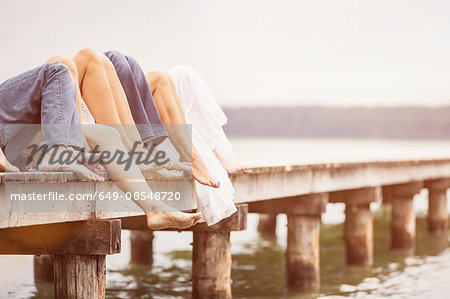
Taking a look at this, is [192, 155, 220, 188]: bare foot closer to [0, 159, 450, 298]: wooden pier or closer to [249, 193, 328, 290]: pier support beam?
[0, 159, 450, 298]: wooden pier

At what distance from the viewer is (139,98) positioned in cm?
647

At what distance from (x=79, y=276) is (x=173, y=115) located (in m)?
1.69

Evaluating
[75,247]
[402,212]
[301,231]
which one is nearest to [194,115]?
[75,247]

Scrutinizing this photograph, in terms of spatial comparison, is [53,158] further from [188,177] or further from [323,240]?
[323,240]

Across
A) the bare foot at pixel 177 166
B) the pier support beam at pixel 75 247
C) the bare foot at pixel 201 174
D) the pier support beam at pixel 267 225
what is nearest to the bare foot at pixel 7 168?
the pier support beam at pixel 75 247

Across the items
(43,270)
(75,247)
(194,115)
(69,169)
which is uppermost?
(194,115)

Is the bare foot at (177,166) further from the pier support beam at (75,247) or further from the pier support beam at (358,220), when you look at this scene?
the pier support beam at (358,220)

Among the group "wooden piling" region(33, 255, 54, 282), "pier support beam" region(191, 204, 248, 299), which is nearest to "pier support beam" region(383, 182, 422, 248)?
"wooden piling" region(33, 255, 54, 282)

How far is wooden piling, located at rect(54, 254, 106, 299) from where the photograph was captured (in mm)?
5602

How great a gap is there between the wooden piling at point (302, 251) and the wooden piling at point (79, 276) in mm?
4807

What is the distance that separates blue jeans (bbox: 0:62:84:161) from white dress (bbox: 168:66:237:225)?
1.65 metres

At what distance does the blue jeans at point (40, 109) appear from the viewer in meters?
5.38

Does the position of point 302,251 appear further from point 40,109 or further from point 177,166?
point 40,109

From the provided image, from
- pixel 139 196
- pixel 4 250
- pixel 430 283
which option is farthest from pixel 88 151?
pixel 430 283
